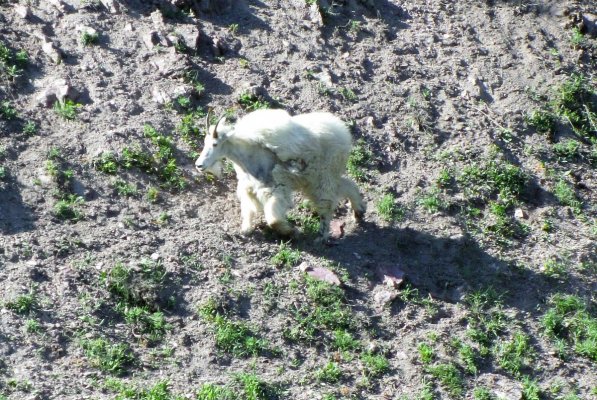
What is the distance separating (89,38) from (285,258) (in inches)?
179

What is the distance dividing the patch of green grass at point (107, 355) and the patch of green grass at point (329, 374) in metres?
1.89

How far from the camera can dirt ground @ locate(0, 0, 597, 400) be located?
1066cm

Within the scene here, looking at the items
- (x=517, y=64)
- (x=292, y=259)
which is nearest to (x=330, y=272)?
(x=292, y=259)

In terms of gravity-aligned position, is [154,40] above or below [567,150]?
above

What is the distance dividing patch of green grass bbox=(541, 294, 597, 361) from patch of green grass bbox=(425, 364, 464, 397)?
138 centimetres

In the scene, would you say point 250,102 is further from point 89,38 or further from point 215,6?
point 89,38

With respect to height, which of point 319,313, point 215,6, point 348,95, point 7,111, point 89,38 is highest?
point 215,6

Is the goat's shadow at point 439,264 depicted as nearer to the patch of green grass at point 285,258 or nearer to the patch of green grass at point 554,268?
the patch of green grass at point 554,268

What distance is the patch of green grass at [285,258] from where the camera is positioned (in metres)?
11.7

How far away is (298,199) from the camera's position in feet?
42.3

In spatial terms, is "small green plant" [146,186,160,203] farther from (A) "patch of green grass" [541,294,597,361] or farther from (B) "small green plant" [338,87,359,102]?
(A) "patch of green grass" [541,294,597,361]

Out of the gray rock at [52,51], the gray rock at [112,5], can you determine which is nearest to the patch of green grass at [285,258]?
the gray rock at [52,51]

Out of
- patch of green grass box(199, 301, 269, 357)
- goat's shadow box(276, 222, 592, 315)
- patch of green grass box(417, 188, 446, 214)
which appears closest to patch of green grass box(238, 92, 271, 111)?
goat's shadow box(276, 222, 592, 315)

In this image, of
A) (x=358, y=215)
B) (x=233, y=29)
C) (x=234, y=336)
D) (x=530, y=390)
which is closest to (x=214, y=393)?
(x=234, y=336)
